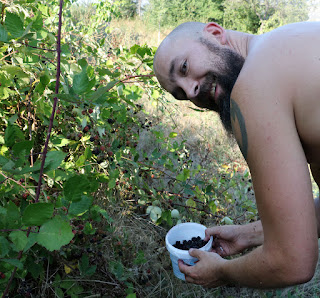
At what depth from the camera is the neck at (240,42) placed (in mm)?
1444

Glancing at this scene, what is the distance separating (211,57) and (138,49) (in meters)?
0.40

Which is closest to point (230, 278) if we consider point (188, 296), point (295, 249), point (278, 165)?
point (295, 249)

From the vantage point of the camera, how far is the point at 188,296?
1952 millimetres

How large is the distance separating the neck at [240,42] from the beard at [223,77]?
0.09ft

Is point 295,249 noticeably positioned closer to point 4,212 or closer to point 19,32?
point 4,212

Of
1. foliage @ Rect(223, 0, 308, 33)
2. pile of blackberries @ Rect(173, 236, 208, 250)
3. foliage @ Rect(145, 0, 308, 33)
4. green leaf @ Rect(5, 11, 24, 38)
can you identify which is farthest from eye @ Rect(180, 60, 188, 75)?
foliage @ Rect(223, 0, 308, 33)

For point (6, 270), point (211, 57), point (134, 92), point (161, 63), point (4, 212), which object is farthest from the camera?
point (134, 92)

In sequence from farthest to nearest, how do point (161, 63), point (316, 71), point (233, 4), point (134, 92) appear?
point (233, 4), point (134, 92), point (161, 63), point (316, 71)

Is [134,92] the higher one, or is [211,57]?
[211,57]

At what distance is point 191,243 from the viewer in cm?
180

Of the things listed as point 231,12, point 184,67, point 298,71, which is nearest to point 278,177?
point 298,71

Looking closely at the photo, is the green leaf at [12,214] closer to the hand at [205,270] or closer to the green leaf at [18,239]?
the green leaf at [18,239]

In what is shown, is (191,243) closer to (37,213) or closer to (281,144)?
(281,144)

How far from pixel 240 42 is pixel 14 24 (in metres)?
0.94
